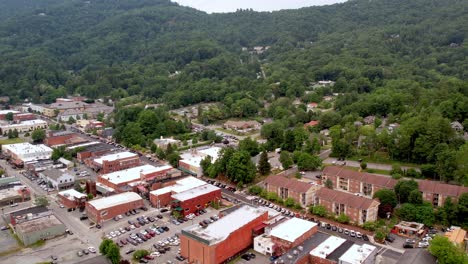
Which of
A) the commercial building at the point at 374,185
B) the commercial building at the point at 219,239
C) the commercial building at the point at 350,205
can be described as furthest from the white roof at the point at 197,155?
the commercial building at the point at 219,239

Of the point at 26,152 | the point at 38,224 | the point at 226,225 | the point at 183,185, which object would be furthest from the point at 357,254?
the point at 26,152

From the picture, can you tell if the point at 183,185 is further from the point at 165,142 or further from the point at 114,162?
the point at 165,142

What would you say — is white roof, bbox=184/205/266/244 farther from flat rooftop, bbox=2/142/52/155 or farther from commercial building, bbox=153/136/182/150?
flat rooftop, bbox=2/142/52/155

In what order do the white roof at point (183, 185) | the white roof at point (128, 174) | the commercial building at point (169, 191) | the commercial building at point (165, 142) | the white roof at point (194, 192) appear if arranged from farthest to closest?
the commercial building at point (165, 142) < the white roof at point (128, 174) < the white roof at point (183, 185) < the commercial building at point (169, 191) < the white roof at point (194, 192)

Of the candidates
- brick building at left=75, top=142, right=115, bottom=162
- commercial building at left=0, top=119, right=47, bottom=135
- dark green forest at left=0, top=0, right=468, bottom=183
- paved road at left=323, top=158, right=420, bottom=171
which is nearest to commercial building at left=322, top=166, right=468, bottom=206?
dark green forest at left=0, top=0, right=468, bottom=183

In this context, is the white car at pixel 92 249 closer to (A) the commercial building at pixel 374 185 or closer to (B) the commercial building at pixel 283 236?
(B) the commercial building at pixel 283 236

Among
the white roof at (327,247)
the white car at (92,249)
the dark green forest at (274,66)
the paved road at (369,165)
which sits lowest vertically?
the white car at (92,249)

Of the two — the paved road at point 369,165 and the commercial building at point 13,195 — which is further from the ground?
the paved road at point 369,165
